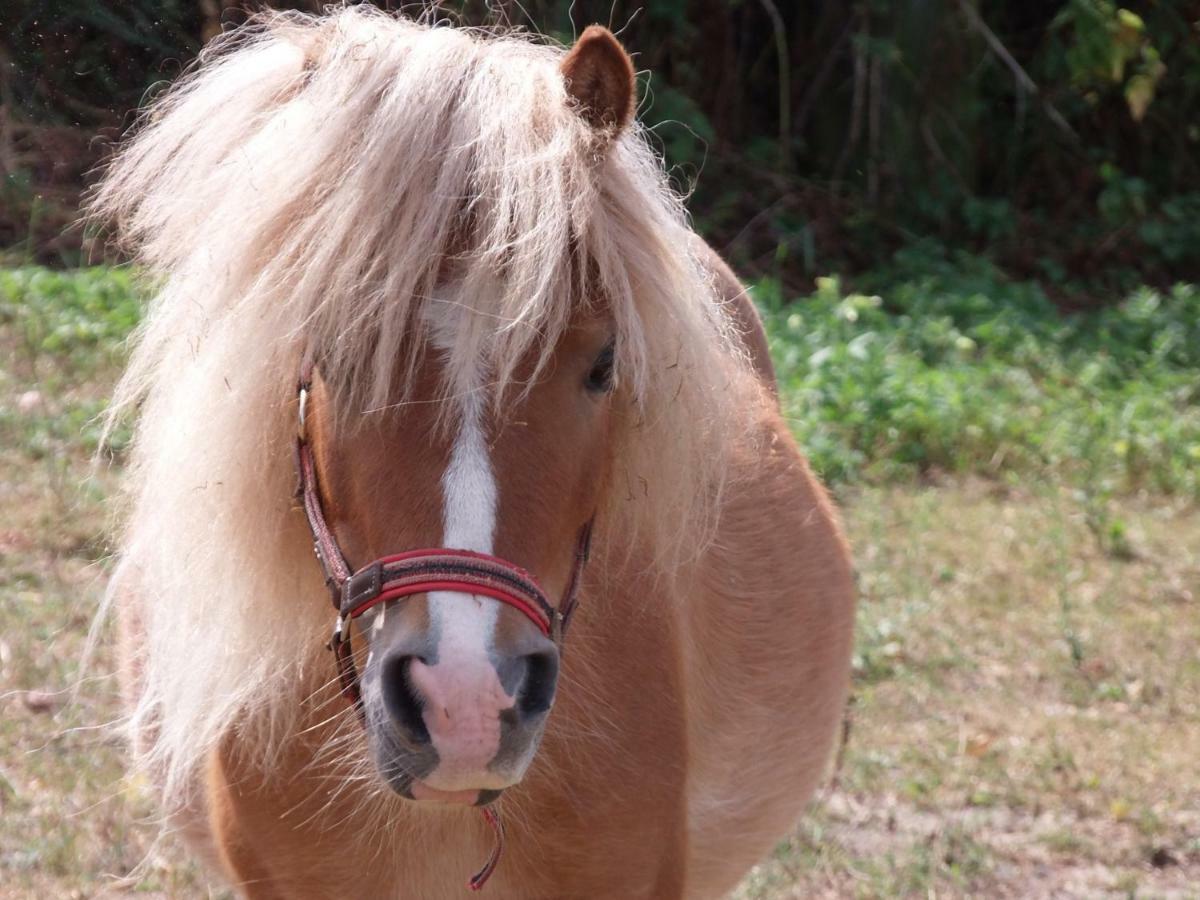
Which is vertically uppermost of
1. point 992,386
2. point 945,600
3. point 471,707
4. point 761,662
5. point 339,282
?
point 339,282

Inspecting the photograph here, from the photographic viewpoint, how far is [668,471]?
204 centimetres

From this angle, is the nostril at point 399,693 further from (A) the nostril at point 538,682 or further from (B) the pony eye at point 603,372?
(B) the pony eye at point 603,372

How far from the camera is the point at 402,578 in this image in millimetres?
1639

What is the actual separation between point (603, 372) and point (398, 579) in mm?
409

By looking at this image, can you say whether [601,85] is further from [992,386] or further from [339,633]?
[992,386]

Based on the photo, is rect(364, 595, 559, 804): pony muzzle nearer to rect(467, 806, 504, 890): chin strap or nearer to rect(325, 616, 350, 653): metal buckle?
rect(325, 616, 350, 653): metal buckle

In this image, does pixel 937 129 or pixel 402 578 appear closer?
pixel 402 578

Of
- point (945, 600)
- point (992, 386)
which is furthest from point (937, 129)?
point (945, 600)

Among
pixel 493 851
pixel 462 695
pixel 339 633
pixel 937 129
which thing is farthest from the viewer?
A: pixel 937 129

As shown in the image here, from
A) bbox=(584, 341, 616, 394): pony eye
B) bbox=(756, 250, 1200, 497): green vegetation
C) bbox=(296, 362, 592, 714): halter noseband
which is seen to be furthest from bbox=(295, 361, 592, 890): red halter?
bbox=(756, 250, 1200, 497): green vegetation

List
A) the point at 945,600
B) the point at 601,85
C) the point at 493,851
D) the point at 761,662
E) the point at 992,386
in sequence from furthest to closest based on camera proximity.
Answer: the point at 992,386, the point at 945,600, the point at 761,662, the point at 493,851, the point at 601,85

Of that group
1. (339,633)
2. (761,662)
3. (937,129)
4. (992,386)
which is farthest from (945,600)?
(937,129)

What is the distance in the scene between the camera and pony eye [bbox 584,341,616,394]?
186 centimetres

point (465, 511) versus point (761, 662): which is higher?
point (465, 511)
